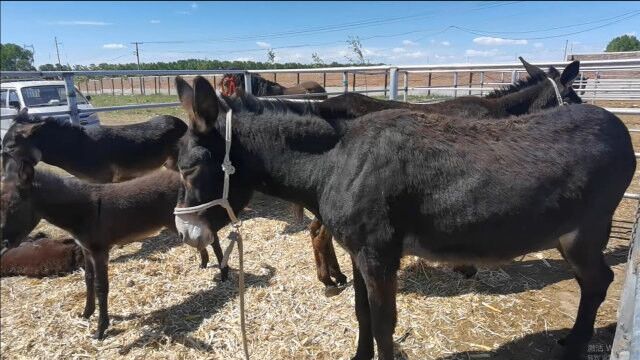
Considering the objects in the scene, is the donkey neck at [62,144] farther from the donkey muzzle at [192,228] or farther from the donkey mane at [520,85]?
the donkey mane at [520,85]

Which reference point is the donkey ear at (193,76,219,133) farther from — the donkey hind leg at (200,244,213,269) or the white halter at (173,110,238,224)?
the donkey hind leg at (200,244,213,269)

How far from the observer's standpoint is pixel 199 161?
2260 mm

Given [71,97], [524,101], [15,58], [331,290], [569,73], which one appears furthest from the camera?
[15,58]

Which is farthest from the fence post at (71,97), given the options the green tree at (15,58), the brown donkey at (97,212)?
the green tree at (15,58)

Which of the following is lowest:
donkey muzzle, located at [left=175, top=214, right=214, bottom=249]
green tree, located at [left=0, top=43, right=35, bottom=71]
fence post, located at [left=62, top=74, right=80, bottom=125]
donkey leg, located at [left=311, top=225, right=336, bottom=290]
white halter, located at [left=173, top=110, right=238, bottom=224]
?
donkey leg, located at [left=311, top=225, right=336, bottom=290]

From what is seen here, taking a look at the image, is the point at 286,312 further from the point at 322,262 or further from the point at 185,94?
the point at 185,94

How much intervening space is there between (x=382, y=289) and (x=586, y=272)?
1454mm

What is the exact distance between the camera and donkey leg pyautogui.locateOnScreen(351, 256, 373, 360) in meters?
2.89

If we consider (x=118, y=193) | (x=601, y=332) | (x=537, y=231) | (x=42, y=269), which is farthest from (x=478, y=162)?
(x=42, y=269)

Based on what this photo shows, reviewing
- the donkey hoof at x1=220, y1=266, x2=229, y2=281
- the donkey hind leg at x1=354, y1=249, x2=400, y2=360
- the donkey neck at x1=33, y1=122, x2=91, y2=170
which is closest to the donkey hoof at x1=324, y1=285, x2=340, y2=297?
the donkey hoof at x1=220, y1=266, x2=229, y2=281

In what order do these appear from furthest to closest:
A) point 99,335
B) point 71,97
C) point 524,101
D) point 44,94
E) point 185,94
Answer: point 44,94
point 71,97
point 524,101
point 99,335
point 185,94

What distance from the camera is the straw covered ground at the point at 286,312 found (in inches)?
126

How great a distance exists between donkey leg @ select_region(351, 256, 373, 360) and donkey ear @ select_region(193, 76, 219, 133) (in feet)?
4.71

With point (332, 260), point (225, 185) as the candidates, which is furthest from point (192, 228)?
point (332, 260)
